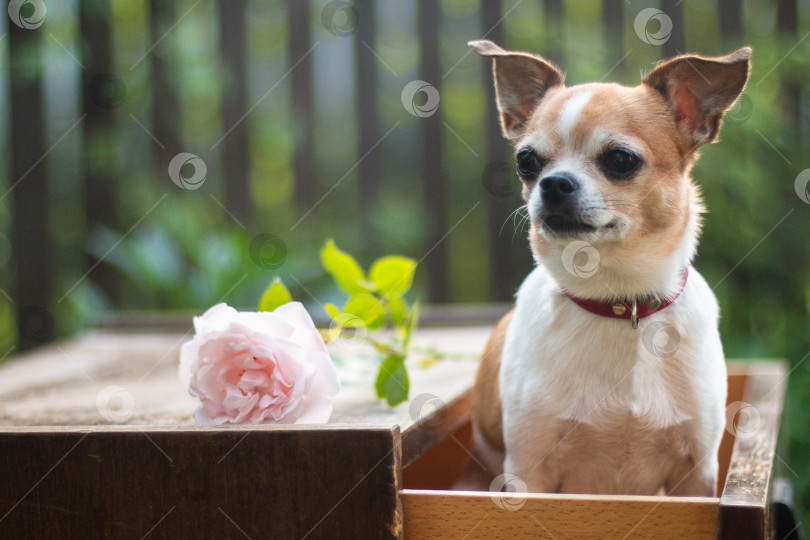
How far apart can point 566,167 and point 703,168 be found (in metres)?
1.42

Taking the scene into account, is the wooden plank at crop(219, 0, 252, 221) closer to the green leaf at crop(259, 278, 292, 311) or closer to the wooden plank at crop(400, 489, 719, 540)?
the green leaf at crop(259, 278, 292, 311)

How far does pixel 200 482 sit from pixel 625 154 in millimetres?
785

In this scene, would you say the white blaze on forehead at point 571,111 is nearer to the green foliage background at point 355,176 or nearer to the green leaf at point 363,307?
the green leaf at point 363,307

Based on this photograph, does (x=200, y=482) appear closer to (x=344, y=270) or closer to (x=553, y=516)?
(x=553, y=516)

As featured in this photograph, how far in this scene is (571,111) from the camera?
1.28 m

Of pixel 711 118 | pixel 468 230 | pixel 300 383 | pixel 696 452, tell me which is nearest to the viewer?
pixel 300 383

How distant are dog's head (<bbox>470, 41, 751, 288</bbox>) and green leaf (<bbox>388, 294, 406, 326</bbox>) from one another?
0.31 m

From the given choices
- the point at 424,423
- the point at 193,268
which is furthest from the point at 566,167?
the point at 193,268

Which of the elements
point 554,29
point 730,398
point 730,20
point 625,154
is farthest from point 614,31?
point 625,154

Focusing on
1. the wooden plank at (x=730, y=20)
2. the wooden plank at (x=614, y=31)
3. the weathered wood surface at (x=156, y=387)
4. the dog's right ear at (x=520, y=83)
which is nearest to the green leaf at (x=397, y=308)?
the weathered wood surface at (x=156, y=387)

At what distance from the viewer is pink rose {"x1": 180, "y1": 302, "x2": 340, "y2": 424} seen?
1.06 meters

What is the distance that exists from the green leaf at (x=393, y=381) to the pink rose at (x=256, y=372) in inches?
8.6

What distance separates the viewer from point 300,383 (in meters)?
1.08

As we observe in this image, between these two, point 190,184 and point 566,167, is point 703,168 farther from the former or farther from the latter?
point 190,184
